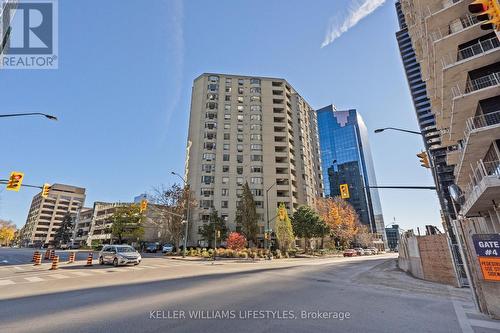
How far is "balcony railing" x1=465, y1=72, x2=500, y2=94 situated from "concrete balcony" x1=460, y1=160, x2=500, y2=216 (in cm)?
543

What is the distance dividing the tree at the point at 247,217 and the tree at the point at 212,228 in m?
3.35

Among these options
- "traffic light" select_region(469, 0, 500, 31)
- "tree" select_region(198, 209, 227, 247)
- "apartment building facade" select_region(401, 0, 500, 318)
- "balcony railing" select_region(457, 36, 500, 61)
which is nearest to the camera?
"traffic light" select_region(469, 0, 500, 31)

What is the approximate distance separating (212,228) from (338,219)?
3123cm

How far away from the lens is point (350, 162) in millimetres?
122375

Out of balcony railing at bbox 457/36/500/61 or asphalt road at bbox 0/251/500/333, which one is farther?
balcony railing at bbox 457/36/500/61

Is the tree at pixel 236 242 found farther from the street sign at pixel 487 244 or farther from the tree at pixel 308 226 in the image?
the street sign at pixel 487 244

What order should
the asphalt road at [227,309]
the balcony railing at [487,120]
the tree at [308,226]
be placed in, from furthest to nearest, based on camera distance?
the tree at [308,226] < the balcony railing at [487,120] < the asphalt road at [227,309]

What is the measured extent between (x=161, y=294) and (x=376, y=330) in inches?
261

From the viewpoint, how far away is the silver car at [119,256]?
18.7 metres

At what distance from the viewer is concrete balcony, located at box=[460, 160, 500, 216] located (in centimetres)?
1389

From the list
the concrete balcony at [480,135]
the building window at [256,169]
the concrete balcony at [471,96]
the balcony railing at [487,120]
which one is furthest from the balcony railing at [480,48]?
the building window at [256,169]

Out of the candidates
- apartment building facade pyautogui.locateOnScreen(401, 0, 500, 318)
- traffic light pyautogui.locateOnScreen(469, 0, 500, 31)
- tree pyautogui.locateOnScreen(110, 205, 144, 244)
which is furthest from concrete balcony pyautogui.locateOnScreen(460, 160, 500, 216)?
tree pyautogui.locateOnScreen(110, 205, 144, 244)

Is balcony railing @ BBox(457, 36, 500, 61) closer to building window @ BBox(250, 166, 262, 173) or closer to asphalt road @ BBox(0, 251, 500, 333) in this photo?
asphalt road @ BBox(0, 251, 500, 333)

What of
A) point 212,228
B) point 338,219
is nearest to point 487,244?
point 212,228
